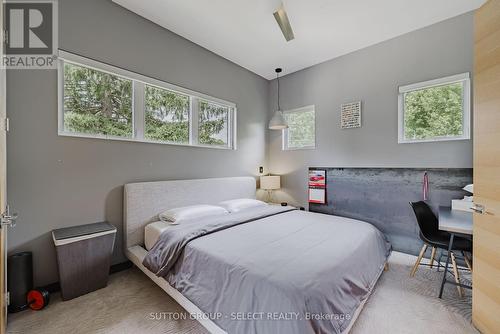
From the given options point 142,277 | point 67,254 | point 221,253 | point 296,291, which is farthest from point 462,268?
point 67,254

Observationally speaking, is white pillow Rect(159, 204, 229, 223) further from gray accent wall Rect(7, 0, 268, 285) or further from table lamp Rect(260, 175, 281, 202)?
table lamp Rect(260, 175, 281, 202)

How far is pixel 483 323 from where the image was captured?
1.60 m

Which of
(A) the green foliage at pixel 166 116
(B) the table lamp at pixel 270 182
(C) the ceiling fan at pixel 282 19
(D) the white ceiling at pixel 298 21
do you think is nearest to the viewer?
(C) the ceiling fan at pixel 282 19

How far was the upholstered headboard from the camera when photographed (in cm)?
Answer: 254

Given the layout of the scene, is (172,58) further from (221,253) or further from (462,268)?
(462,268)

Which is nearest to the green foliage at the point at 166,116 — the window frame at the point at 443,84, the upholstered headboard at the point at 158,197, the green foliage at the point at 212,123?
the green foliage at the point at 212,123

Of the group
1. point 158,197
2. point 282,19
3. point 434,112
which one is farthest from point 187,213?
point 434,112

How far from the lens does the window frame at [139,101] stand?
223 centimetres

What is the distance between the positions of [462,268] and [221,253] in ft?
9.84

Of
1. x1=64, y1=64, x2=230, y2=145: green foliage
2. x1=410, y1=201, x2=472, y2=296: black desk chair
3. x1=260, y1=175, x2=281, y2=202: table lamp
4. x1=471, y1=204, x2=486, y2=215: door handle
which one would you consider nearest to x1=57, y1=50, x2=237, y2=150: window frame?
x1=64, y1=64, x2=230, y2=145: green foliage

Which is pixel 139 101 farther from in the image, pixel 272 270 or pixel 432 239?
pixel 432 239

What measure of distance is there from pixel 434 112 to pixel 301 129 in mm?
2055

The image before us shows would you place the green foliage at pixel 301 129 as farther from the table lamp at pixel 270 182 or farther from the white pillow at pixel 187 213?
the white pillow at pixel 187 213

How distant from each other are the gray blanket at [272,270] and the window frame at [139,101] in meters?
1.41
